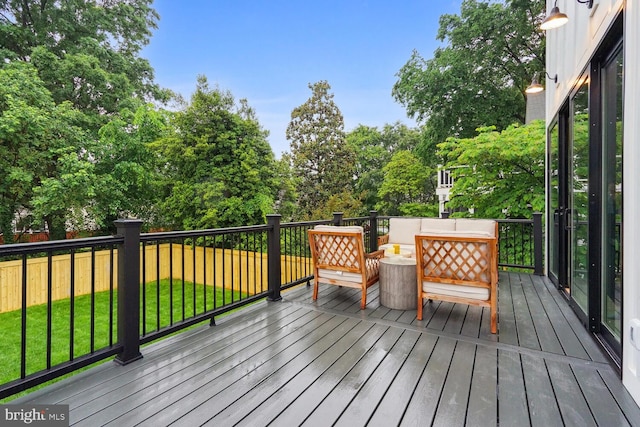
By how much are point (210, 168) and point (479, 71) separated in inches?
378

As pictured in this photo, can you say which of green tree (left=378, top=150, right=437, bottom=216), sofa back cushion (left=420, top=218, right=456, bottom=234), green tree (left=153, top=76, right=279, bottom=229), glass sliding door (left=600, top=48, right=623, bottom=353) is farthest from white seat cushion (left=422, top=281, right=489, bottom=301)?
green tree (left=378, top=150, right=437, bottom=216)

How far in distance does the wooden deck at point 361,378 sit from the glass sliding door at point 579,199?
412mm

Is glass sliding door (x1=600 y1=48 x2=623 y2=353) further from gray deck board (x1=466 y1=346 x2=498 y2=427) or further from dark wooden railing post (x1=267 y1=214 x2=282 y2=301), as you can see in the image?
dark wooden railing post (x1=267 y1=214 x2=282 y2=301)

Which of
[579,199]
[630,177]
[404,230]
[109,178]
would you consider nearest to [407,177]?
[404,230]

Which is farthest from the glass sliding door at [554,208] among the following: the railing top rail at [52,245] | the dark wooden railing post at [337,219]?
the railing top rail at [52,245]

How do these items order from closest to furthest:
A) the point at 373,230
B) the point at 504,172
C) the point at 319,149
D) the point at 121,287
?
the point at 121,287
the point at 373,230
the point at 504,172
the point at 319,149

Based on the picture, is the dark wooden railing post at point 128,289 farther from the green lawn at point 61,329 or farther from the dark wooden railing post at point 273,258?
the dark wooden railing post at point 273,258

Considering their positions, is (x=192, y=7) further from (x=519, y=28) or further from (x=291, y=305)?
(x=291, y=305)

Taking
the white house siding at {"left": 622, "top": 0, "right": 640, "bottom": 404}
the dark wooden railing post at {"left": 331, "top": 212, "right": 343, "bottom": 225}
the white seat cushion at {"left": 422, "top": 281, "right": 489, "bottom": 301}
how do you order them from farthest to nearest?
the dark wooden railing post at {"left": 331, "top": 212, "right": 343, "bottom": 225}, the white seat cushion at {"left": 422, "top": 281, "right": 489, "bottom": 301}, the white house siding at {"left": 622, "top": 0, "right": 640, "bottom": 404}

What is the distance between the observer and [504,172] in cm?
736

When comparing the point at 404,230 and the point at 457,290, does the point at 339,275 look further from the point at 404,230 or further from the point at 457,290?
the point at 404,230

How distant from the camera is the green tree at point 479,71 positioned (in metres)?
9.94

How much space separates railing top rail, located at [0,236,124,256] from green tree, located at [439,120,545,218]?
7.06 m

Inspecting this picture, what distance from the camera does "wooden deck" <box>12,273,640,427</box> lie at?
161cm
